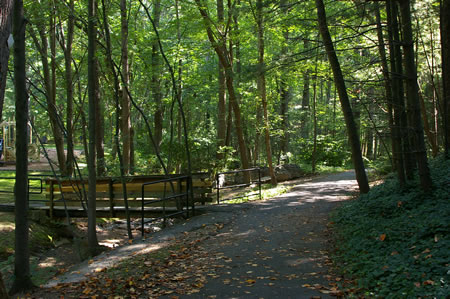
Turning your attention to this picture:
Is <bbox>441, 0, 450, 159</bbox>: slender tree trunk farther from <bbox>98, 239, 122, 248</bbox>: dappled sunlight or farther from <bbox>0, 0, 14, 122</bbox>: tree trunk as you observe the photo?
<bbox>98, 239, 122, 248</bbox>: dappled sunlight

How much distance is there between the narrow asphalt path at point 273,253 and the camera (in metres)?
5.15

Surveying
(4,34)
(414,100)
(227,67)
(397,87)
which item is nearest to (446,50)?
(397,87)

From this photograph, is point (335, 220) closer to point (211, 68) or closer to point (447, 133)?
point (447, 133)

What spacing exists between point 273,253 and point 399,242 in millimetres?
2126

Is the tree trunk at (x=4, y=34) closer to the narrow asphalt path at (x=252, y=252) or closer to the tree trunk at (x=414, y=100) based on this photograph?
the narrow asphalt path at (x=252, y=252)

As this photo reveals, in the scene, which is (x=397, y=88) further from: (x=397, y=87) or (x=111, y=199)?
(x=111, y=199)

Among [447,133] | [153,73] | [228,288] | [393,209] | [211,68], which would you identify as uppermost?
[211,68]

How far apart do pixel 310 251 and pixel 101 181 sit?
781 centimetres

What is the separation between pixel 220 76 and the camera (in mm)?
20391

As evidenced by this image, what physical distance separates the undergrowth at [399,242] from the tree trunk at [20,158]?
503cm

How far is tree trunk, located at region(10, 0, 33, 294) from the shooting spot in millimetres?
5973

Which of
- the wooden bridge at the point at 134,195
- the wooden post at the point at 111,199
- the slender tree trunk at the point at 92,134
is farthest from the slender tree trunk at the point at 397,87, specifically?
the wooden post at the point at 111,199

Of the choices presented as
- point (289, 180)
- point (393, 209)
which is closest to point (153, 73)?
point (289, 180)

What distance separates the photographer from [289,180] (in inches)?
900
